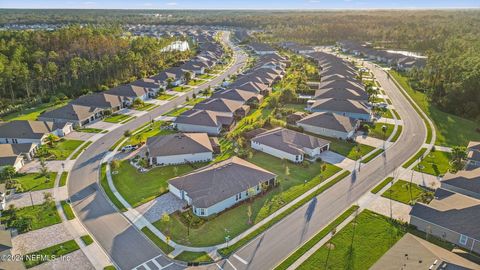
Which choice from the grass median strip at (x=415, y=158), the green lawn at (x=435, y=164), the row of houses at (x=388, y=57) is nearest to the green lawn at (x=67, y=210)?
the grass median strip at (x=415, y=158)

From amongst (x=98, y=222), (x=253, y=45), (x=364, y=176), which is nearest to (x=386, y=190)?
(x=364, y=176)

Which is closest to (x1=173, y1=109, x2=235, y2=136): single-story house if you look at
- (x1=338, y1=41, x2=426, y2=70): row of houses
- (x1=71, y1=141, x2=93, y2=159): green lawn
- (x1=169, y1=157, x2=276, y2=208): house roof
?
(x1=71, y1=141, x2=93, y2=159): green lawn

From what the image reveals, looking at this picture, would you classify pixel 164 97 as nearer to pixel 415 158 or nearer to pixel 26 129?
pixel 26 129

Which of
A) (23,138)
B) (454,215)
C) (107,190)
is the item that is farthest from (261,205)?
(23,138)

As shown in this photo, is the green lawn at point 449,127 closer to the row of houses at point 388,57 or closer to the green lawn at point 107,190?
the row of houses at point 388,57

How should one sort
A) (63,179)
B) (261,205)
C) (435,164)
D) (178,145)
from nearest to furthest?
1. (261,205)
2. (63,179)
3. (435,164)
4. (178,145)

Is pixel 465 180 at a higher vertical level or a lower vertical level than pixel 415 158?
higher
